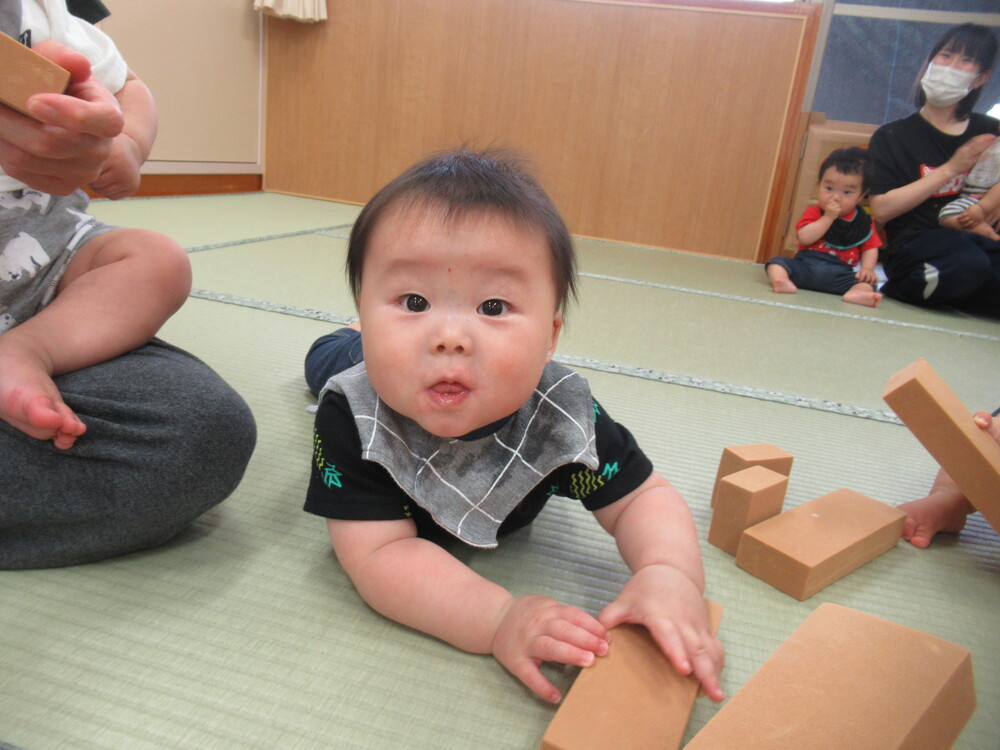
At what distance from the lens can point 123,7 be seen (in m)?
2.26

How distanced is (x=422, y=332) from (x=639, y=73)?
2.58 m

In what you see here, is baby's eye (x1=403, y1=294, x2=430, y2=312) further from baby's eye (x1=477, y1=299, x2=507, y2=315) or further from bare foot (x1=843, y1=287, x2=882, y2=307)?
bare foot (x1=843, y1=287, x2=882, y2=307)

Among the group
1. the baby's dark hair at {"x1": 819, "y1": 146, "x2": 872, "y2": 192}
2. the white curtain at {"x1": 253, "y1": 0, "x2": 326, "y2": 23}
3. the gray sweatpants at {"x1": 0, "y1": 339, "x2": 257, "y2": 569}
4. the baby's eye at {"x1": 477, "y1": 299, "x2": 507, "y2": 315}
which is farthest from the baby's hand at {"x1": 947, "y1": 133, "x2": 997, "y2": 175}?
the white curtain at {"x1": 253, "y1": 0, "x2": 326, "y2": 23}

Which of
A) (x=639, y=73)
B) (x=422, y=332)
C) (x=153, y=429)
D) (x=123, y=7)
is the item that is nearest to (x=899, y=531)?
(x=422, y=332)

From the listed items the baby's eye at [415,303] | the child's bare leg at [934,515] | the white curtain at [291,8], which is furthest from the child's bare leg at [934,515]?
the white curtain at [291,8]

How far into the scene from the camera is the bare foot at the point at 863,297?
202 centimetres

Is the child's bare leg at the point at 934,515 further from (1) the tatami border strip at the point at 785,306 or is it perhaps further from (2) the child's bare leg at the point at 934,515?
(1) the tatami border strip at the point at 785,306

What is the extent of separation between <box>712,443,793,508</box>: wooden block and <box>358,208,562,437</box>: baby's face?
1.00ft

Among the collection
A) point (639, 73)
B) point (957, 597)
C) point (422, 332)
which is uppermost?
point (639, 73)

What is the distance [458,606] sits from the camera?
0.48 metres

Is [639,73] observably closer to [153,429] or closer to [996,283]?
[996,283]

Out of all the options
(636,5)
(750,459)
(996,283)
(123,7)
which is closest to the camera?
(750,459)

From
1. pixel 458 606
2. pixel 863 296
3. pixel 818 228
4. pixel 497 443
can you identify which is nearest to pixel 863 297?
pixel 863 296

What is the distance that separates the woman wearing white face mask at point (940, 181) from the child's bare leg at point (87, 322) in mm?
2043
